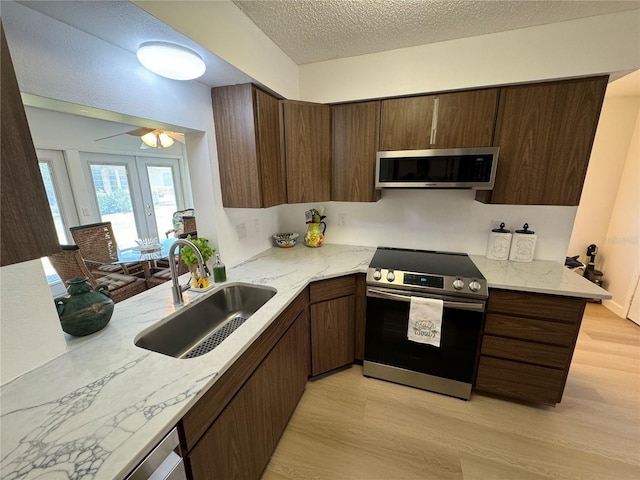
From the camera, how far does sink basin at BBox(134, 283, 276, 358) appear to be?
1.25m

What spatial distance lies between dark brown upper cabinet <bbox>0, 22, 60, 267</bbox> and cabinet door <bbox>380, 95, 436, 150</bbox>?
188cm

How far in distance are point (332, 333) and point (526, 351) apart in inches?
51.1

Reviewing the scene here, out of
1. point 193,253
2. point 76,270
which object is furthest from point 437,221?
point 76,270

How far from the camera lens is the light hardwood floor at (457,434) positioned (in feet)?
4.66

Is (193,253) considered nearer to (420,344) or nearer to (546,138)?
(420,344)

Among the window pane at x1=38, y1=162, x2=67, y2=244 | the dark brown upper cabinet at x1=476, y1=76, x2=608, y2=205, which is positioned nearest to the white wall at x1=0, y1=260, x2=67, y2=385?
A: the dark brown upper cabinet at x1=476, y1=76, x2=608, y2=205

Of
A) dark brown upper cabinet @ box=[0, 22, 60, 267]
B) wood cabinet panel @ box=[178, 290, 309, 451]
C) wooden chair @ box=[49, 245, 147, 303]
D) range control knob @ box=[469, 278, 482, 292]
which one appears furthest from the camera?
wooden chair @ box=[49, 245, 147, 303]

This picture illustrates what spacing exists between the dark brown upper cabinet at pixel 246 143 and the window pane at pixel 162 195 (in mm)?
3652

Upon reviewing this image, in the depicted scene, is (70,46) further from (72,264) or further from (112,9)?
(72,264)

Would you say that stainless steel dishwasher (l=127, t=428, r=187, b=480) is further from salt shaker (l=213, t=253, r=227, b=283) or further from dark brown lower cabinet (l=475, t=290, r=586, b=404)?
dark brown lower cabinet (l=475, t=290, r=586, b=404)

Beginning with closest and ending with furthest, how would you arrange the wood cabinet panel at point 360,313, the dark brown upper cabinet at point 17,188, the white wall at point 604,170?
1. the dark brown upper cabinet at point 17,188
2. the wood cabinet panel at point 360,313
3. the white wall at point 604,170

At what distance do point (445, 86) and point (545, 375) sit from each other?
2.07 m

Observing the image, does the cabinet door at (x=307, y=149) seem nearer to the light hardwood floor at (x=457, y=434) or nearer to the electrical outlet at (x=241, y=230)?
the electrical outlet at (x=241, y=230)

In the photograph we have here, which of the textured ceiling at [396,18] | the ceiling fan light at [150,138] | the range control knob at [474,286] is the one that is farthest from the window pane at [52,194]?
the range control knob at [474,286]
